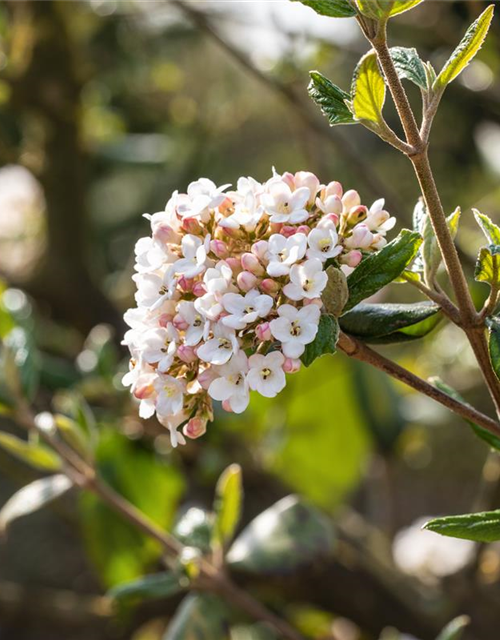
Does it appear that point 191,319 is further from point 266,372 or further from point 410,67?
point 410,67

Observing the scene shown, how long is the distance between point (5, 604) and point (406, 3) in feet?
3.75

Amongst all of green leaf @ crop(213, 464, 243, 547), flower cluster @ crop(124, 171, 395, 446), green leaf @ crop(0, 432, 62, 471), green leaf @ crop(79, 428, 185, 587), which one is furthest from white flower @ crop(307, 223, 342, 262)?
green leaf @ crop(79, 428, 185, 587)

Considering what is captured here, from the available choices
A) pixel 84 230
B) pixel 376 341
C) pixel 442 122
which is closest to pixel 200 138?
pixel 84 230

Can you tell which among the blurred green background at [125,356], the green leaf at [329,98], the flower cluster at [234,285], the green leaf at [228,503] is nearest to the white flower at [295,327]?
the flower cluster at [234,285]

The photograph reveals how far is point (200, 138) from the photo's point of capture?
7.10 ft

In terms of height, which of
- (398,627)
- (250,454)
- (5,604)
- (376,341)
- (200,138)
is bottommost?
(5,604)

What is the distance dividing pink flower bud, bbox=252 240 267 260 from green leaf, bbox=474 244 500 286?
122 mm

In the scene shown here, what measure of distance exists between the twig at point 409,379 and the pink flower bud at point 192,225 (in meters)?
0.11

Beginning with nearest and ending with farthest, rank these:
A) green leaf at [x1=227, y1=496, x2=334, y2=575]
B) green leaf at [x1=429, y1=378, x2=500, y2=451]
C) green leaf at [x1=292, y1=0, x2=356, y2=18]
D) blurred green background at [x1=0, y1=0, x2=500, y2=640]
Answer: green leaf at [x1=292, y1=0, x2=356, y2=18] → green leaf at [x1=429, y1=378, x2=500, y2=451] → green leaf at [x1=227, y1=496, x2=334, y2=575] → blurred green background at [x1=0, y1=0, x2=500, y2=640]

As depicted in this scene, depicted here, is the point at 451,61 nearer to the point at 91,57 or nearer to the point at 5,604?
the point at 5,604

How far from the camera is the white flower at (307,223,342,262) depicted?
1.52 feet

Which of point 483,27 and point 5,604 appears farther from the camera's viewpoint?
point 5,604

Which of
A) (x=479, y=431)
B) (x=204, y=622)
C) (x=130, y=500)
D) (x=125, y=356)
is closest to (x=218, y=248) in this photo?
(x=479, y=431)

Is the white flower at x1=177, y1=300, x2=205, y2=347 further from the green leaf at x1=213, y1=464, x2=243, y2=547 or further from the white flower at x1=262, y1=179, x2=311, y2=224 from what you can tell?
the green leaf at x1=213, y1=464, x2=243, y2=547
